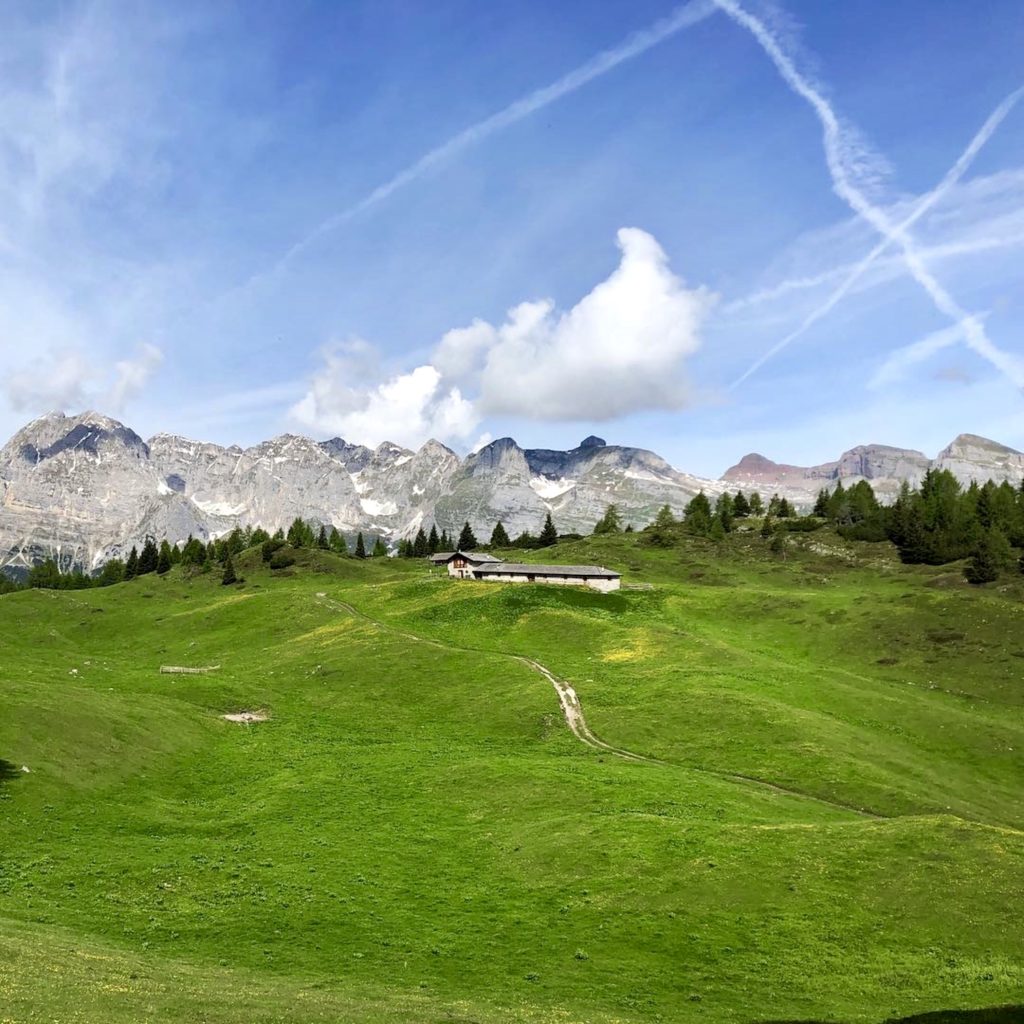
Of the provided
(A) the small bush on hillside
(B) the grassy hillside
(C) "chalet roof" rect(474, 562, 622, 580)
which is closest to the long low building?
(C) "chalet roof" rect(474, 562, 622, 580)

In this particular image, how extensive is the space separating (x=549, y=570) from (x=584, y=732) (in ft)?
219

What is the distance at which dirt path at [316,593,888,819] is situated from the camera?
55.1 meters

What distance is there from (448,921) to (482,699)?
44.4 meters

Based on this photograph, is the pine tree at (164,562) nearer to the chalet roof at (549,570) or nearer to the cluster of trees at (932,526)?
the chalet roof at (549,570)

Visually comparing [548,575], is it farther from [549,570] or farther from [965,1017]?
[965,1017]

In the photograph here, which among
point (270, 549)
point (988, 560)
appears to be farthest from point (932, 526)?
point (270, 549)

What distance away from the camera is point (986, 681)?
8700cm

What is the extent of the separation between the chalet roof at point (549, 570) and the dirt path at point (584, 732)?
1201 inches

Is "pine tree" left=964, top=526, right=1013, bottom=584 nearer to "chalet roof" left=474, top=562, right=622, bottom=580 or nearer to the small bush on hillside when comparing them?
"chalet roof" left=474, top=562, right=622, bottom=580

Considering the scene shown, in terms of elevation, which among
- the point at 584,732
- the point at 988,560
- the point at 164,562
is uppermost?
the point at 988,560

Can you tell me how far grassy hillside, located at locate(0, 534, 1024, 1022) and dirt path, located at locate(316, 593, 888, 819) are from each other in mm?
537

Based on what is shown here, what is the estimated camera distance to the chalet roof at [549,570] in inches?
5261

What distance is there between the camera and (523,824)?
46812 millimetres

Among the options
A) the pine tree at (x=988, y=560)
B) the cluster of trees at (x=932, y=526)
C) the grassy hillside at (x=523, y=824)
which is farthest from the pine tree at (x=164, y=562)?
the pine tree at (x=988, y=560)
